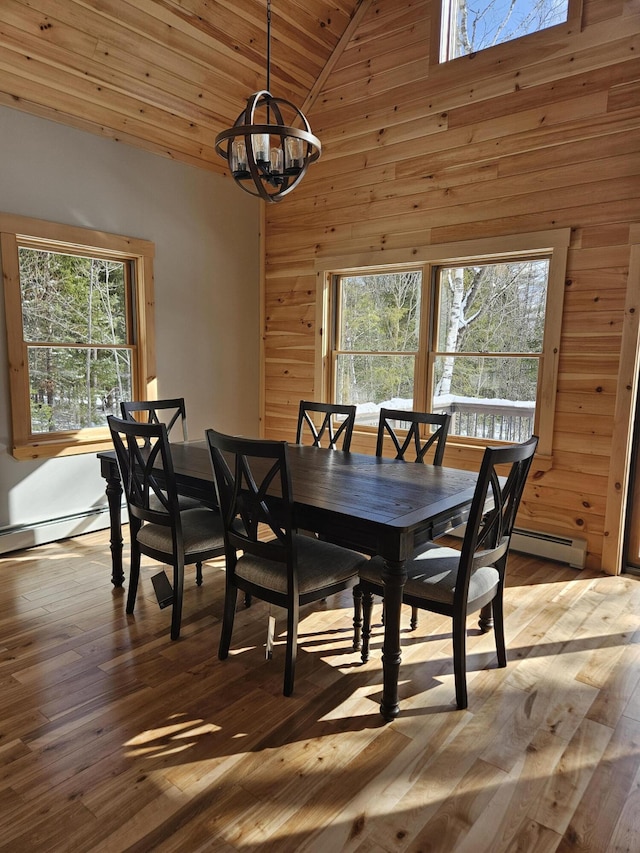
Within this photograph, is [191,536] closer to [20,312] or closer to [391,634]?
[391,634]

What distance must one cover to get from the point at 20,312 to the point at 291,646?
2945mm

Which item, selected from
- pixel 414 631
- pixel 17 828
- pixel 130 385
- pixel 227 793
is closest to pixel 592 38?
pixel 414 631

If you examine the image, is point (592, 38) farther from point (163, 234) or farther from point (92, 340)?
point (92, 340)

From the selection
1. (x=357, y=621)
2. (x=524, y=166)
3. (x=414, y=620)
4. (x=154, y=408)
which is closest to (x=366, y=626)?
(x=357, y=621)

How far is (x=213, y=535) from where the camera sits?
2.75 metres

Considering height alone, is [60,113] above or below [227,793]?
above

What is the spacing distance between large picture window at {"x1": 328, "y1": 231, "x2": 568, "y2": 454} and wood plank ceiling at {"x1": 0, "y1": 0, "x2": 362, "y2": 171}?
168cm

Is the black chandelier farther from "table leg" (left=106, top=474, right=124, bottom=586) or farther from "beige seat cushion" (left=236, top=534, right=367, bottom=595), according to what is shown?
"table leg" (left=106, top=474, right=124, bottom=586)

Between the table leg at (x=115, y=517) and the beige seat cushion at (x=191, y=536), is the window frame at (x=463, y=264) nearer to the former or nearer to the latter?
the beige seat cushion at (x=191, y=536)

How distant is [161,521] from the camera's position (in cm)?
267

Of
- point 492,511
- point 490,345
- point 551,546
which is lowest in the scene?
point 551,546

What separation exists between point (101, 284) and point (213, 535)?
2.54 m

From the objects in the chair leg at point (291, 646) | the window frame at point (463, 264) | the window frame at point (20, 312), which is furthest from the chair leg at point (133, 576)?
the window frame at point (463, 264)

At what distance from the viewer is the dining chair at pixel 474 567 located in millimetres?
2059
